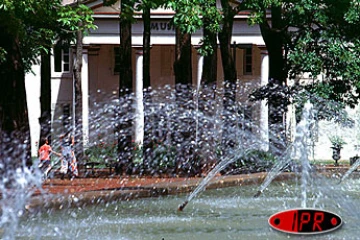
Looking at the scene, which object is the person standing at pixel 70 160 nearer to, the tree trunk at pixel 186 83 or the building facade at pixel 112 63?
the tree trunk at pixel 186 83

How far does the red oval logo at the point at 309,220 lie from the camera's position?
36.3 ft

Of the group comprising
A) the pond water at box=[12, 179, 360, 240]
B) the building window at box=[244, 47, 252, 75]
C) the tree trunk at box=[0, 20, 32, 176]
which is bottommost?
the building window at box=[244, 47, 252, 75]

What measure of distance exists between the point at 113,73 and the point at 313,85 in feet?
85.5

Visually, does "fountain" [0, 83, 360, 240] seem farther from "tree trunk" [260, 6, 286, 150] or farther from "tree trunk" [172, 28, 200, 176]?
"tree trunk" [260, 6, 286, 150]

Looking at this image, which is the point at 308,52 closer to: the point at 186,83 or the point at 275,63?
the point at 275,63

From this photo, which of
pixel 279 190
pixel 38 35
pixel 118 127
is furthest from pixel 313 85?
pixel 279 190

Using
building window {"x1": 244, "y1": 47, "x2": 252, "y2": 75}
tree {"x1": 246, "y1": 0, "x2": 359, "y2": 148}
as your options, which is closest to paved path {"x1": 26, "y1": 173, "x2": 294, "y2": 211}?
tree {"x1": 246, "y1": 0, "x2": 359, "y2": 148}

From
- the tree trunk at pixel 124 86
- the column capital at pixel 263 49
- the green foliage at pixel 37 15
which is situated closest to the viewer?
the green foliage at pixel 37 15

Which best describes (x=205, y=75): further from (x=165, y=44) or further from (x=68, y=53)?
(x=68, y=53)

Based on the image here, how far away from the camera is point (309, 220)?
11062 millimetres

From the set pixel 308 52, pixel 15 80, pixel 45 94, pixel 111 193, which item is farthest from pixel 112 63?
pixel 111 193

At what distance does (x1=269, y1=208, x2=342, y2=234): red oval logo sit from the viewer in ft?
36.3

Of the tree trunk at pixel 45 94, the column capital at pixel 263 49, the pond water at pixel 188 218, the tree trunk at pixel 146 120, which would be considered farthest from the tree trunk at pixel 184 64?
the column capital at pixel 263 49

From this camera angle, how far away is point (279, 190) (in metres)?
21.7
